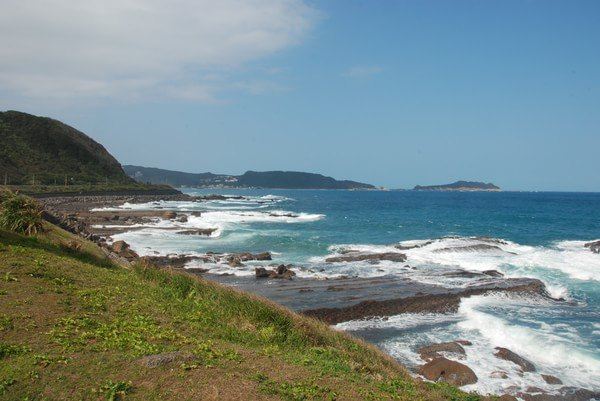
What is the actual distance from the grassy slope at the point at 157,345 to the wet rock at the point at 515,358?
5.39 m

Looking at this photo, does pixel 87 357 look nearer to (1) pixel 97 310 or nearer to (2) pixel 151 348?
(2) pixel 151 348

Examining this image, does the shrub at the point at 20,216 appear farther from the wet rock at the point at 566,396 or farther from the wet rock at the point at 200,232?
the wet rock at the point at 200,232

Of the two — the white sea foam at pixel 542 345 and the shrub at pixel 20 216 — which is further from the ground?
the shrub at pixel 20 216

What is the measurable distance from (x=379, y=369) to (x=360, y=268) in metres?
20.3

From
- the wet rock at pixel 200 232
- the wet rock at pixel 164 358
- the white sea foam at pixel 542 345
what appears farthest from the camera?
the wet rock at pixel 200 232

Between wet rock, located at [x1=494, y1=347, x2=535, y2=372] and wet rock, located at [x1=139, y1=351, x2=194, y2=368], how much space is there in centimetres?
1091

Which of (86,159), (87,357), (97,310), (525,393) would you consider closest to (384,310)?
(525,393)

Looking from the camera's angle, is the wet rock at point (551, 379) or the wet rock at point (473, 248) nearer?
the wet rock at point (551, 379)

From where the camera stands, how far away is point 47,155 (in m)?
107

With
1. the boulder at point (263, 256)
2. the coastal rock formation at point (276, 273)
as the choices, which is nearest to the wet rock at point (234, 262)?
the boulder at point (263, 256)

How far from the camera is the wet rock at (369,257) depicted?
109 feet

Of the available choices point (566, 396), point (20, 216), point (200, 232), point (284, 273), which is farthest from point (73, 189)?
point (566, 396)

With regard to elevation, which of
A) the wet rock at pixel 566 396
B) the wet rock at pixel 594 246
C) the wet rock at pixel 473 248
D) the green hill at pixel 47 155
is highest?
the green hill at pixel 47 155

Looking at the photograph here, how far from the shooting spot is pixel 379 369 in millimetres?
10164
